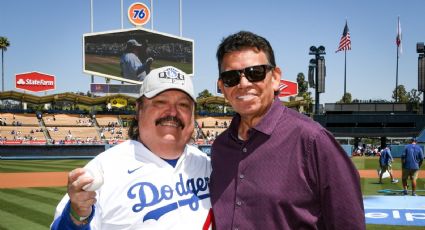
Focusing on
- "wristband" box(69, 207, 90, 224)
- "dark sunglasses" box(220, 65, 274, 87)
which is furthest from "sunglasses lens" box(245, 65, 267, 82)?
"wristband" box(69, 207, 90, 224)

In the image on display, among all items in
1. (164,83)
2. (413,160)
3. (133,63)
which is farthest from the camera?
(133,63)

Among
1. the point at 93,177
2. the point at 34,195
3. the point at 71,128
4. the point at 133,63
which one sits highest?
the point at 133,63

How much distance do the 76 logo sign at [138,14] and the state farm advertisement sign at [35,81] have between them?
14.9 metres

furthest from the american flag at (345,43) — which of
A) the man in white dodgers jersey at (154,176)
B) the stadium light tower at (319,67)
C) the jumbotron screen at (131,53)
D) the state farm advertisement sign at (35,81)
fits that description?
the man in white dodgers jersey at (154,176)

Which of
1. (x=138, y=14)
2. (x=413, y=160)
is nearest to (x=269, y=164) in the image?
(x=413, y=160)

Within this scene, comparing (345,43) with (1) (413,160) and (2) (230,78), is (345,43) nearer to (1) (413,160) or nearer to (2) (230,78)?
(1) (413,160)

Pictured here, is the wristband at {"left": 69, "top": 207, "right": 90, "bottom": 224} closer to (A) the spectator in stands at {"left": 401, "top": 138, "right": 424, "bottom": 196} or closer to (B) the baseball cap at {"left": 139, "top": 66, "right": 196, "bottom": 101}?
(B) the baseball cap at {"left": 139, "top": 66, "right": 196, "bottom": 101}

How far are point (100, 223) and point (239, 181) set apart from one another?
3.21ft

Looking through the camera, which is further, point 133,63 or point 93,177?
point 133,63

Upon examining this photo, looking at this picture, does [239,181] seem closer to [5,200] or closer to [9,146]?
[5,200]

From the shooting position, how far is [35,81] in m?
49.8

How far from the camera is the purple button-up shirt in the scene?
2.34m

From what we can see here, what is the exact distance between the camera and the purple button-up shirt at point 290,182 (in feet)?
7.67

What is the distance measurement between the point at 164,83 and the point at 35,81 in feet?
171
